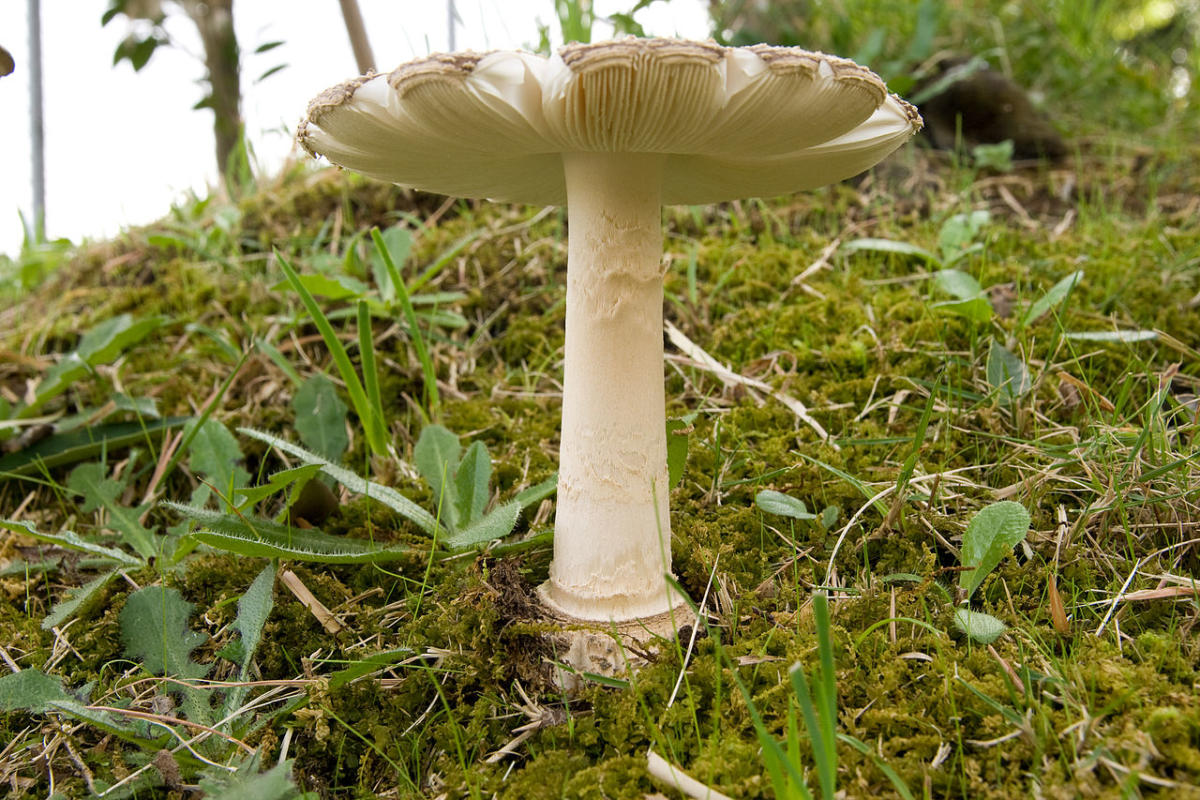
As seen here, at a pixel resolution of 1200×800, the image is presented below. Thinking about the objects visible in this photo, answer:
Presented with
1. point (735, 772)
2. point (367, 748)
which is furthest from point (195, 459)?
point (735, 772)

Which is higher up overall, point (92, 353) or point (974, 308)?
point (974, 308)

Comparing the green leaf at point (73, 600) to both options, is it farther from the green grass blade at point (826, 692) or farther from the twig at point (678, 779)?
the green grass blade at point (826, 692)

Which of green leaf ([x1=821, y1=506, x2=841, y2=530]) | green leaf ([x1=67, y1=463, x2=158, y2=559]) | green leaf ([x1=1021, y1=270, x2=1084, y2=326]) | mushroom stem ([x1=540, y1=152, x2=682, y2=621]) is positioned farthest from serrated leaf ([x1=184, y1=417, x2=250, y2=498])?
green leaf ([x1=1021, y1=270, x2=1084, y2=326])

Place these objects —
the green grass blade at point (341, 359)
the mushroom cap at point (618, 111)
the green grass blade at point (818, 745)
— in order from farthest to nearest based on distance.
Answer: the green grass blade at point (341, 359) < the mushroom cap at point (618, 111) < the green grass blade at point (818, 745)

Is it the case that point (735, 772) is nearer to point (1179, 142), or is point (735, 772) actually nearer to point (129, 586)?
point (129, 586)

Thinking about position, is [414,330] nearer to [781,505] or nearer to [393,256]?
[393,256]

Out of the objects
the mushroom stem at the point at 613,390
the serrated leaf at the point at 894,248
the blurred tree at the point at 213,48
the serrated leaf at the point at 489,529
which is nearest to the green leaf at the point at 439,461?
the serrated leaf at the point at 489,529

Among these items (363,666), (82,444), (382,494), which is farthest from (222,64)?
(363,666)
